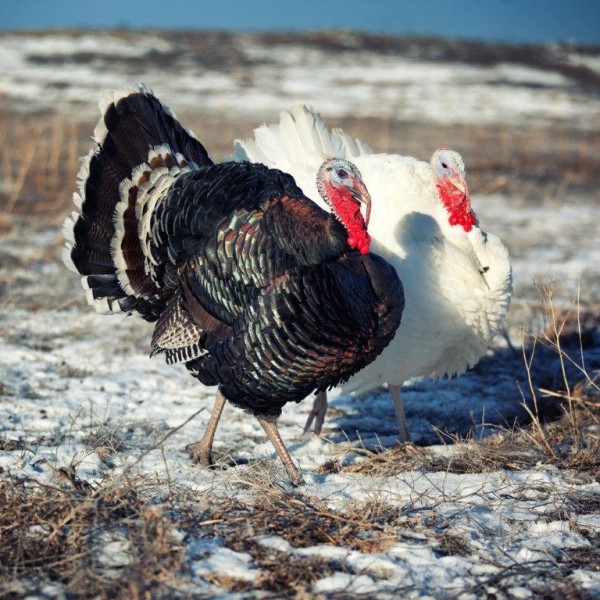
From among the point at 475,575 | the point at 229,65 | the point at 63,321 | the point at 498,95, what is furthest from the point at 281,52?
the point at 475,575

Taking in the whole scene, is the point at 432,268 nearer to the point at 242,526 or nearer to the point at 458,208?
the point at 458,208

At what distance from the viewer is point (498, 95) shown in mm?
18969

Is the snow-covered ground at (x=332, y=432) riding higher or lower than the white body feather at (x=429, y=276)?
lower

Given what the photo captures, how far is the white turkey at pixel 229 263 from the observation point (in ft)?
11.1

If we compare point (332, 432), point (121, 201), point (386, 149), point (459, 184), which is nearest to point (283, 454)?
point (332, 432)

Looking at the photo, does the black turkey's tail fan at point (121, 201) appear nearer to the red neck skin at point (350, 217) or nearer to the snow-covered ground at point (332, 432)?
the snow-covered ground at point (332, 432)

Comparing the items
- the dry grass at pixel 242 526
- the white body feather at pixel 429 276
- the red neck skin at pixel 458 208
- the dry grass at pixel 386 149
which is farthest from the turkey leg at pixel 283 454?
the dry grass at pixel 386 149

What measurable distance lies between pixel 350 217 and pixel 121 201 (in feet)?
3.73

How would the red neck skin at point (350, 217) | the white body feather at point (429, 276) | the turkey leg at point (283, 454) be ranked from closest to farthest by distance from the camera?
the red neck skin at point (350, 217), the turkey leg at point (283, 454), the white body feather at point (429, 276)

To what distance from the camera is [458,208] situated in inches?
171

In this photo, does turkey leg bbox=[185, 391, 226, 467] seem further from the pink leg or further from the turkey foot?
the pink leg

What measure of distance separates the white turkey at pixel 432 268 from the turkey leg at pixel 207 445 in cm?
67

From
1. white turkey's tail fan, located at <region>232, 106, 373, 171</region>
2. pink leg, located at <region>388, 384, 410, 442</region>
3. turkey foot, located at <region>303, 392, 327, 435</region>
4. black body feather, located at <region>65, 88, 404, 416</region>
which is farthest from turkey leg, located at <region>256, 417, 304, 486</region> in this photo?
white turkey's tail fan, located at <region>232, 106, 373, 171</region>

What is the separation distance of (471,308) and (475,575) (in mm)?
1653
